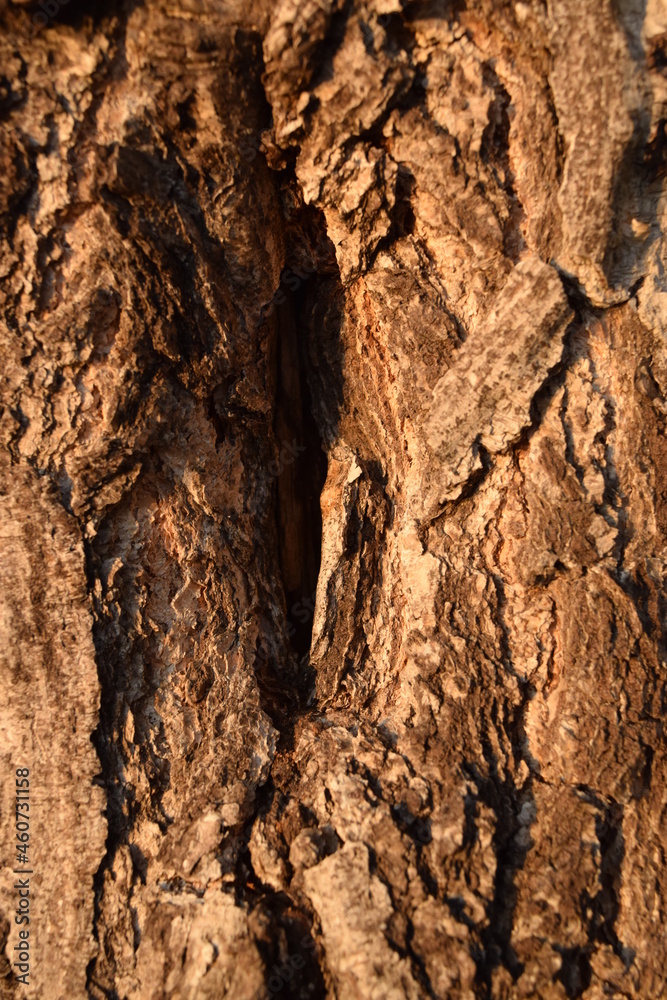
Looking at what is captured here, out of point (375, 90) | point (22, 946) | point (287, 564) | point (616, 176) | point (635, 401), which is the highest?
point (375, 90)

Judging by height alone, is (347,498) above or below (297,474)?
below

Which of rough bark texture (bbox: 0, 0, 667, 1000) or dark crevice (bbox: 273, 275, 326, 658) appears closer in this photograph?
rough bark texture (bbox: 0, 0, 667, 1000)

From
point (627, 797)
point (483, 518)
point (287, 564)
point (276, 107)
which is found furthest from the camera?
point (287, 564)

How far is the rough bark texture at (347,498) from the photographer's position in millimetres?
1375

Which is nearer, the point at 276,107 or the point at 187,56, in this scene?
the point at 187,56

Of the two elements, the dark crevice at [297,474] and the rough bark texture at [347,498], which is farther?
the dark crevice at [297,474]

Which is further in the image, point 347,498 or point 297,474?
point 297,474

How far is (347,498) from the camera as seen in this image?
5.80 feet

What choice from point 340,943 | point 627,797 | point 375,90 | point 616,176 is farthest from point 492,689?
point 375,90

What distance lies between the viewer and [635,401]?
162 cm

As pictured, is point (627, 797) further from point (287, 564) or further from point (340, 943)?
point (287, 564)

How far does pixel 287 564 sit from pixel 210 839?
797mm

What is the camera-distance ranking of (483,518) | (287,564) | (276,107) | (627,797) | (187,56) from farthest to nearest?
(287,564)
(483,518)
(627,797)
(276,107)
(187,56)

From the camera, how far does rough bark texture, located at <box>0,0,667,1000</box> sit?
54.1 inches
